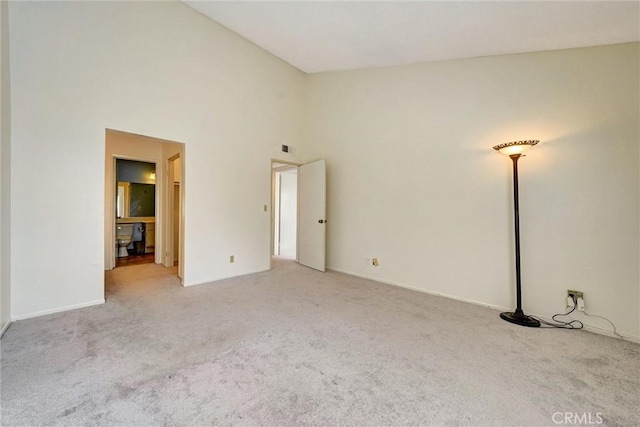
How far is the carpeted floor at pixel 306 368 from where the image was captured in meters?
1.33

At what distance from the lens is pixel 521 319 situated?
2.43 metres

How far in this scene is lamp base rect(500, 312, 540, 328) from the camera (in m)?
2.35

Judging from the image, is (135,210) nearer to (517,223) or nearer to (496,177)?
(496,177)

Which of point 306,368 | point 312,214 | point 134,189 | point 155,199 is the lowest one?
point 306,368

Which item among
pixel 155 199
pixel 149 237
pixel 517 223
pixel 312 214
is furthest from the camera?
pixel 149 237

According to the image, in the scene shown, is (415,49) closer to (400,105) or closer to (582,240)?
(400,105)

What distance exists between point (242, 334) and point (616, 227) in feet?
10.9

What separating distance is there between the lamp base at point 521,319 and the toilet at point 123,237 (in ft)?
21.6

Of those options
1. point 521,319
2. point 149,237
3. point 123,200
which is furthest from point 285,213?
point 521,319

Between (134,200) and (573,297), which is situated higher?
(134,200)

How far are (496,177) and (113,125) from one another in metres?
4.27

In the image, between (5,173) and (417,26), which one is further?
(417,26)

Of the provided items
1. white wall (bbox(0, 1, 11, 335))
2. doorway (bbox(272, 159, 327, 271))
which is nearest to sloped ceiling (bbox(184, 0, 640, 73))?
doorway (bbox(272, 159, 327, 271))

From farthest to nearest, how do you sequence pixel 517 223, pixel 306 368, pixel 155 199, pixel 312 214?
pixel 155 199 → pixel 312 214 → pixel 517 223 → pixel 306 368
